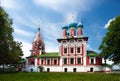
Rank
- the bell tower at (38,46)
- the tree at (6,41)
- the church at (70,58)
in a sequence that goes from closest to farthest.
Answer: the tree at (6,41) < the church at (70,58) < the bell tower at (38,46)

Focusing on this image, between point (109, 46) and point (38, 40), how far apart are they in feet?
115

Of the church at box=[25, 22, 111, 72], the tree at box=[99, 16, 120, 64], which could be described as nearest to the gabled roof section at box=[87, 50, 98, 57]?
the church at box=[25, 22, 111, 72]

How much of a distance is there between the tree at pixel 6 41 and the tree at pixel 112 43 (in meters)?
16.2

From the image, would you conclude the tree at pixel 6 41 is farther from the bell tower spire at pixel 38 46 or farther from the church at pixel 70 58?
the bell tower spire at pixel 38 46

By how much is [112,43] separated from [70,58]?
930 inches

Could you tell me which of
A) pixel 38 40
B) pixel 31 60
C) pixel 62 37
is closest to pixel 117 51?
pixel 62 37

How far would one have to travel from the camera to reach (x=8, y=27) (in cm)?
4203

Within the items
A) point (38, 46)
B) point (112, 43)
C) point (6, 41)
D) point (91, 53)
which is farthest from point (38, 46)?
point (112, 43)

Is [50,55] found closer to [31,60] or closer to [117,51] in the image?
[31,60]

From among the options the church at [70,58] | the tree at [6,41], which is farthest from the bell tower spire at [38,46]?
the tree at [6,41]

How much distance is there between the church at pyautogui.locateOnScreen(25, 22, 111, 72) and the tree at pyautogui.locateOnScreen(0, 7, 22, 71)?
16493 mm

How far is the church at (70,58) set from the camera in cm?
5691

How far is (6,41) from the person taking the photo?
41250 mm

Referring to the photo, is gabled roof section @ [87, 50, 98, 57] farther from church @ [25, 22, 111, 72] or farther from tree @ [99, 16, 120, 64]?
tree @ [99, 16, 120, 64]
